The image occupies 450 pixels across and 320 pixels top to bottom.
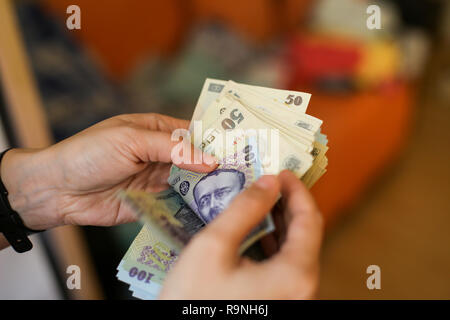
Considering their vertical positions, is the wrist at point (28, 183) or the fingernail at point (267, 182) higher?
the fingernail at point (267, 182)

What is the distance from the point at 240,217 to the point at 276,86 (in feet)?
4.89

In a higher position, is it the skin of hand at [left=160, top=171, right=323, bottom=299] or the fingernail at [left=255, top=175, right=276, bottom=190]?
the fingernail at [left=255, top=175, right=276, bottom=190]

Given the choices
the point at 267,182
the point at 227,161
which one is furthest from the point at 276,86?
the point at 267,182

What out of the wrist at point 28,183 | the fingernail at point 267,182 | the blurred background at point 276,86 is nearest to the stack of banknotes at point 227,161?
the fingernail at point 267,182

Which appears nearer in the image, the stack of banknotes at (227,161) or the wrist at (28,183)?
the stack of banknotes at (227,161)

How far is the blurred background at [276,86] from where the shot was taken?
1374 millimetres

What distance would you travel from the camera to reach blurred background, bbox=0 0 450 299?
137 cm

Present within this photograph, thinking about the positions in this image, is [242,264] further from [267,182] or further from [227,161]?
[227,161]

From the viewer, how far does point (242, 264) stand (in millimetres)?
545

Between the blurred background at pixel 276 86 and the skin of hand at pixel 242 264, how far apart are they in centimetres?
78

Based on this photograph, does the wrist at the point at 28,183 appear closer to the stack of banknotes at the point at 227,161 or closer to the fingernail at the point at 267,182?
the stack of banknotes at the point at 227,161

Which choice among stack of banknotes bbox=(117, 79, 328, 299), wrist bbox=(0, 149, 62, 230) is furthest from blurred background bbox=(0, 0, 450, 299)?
Result: stack of banknotes bbox=(117, 79, 328, 299)

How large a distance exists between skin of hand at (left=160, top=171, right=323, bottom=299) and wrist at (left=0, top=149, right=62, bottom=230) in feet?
1.58

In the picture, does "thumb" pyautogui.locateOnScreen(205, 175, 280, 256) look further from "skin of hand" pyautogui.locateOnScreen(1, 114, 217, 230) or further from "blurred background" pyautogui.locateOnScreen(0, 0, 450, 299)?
"blurred background" pyautogui.locateOnScreen(0, 0, 450, 299)
